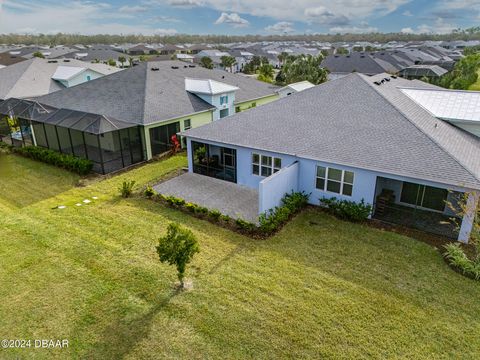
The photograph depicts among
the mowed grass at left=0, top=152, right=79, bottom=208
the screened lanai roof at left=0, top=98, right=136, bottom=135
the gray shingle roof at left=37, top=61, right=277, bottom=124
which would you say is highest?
the gray shingle roof at left=37, top=61, right=277, bottom=124

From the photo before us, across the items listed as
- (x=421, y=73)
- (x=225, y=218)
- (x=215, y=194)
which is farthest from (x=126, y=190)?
(x=421, y=73)

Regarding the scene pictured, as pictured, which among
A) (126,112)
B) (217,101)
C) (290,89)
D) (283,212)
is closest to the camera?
(283,212)

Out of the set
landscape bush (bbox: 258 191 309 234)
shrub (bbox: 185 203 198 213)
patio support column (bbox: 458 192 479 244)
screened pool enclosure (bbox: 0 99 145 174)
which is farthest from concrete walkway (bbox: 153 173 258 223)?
patio support column (bbox: 458 192 479 244)

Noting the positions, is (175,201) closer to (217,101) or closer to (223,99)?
(217,101)

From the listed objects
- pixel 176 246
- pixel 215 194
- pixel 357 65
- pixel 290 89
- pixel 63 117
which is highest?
pixel 357 65

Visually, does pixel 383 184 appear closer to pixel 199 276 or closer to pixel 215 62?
pixel 199 276

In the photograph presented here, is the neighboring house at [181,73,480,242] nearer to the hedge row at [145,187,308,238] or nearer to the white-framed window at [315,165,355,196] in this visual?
the white-framed window at [315,165,355,196]

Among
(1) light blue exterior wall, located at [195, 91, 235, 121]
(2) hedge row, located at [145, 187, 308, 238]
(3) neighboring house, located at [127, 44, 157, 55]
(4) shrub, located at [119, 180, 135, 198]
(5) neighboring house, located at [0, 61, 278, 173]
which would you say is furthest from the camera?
(3) neighboring house, located at [127, 44, 157, 55]

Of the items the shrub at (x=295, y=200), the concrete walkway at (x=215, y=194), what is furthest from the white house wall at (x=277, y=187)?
the concrete walkway at (x=215, y=194)
